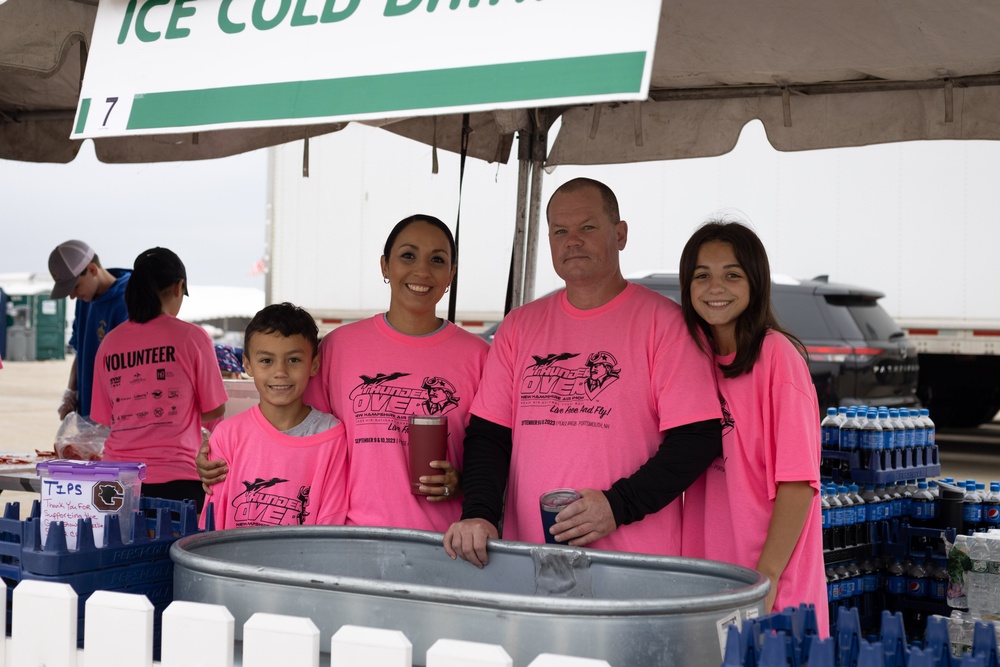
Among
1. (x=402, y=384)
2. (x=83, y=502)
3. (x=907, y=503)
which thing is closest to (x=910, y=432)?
(x=907, y=503)

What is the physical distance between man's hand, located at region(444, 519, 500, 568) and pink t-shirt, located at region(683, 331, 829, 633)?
0.78 meters

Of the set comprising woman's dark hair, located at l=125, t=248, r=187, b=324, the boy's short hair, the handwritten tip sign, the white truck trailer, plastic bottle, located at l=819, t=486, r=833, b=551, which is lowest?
plastic bottle, located at l=819, t=486, r=833, b=551

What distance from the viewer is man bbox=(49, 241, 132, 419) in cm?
542

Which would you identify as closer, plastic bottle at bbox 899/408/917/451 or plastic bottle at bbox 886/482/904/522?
plastic bottle at bbox 886/482/904/522

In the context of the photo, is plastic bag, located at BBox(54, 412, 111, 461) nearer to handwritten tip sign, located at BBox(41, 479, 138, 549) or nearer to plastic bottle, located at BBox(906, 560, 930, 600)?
handwritten tip sign, located at BBox(41, 479, 138, 549)

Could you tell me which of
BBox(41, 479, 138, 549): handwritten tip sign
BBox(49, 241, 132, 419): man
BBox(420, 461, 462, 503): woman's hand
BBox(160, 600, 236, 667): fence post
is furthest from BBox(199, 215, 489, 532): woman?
BBox(49, 241, 132, 419): man

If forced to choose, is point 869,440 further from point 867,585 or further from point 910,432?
point 867,585

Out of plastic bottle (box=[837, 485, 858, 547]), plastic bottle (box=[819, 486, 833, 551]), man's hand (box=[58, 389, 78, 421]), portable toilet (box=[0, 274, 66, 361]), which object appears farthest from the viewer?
portable toilet (box=[0, 274, 66, 361])

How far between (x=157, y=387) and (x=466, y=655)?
10.9 feet

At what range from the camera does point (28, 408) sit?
18.8 m

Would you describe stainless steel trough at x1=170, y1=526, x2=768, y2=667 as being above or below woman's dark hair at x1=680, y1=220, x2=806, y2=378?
below

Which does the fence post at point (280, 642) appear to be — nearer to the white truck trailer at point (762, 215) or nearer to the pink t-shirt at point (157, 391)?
the pink t-shirt at point (157, 391)

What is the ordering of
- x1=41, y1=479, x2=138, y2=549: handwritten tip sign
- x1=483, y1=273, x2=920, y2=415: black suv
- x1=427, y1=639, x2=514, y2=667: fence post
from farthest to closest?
x1=483, y1=273, x2=920, y2=415: black suv → x1=41, y1=479, x2=138, y2=549: handwritten tip sign → x1=427, y1=639, x2=514, y2=667: fence post

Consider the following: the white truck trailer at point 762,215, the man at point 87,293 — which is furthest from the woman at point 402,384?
the white truck trailer at point 762,215
